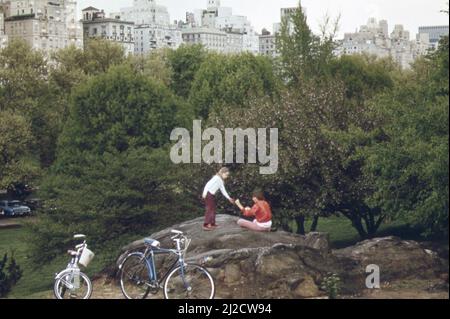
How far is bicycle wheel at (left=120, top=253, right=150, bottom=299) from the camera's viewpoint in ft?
61.6

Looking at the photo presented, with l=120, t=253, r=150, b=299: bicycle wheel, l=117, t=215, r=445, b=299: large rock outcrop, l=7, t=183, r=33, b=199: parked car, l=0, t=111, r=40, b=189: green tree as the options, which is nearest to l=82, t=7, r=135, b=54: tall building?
l=7, t=183, r=33, b=199: parked car

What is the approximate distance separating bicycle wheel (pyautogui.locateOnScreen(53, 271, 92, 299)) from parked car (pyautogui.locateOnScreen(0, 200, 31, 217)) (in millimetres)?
41837

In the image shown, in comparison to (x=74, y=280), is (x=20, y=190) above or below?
below

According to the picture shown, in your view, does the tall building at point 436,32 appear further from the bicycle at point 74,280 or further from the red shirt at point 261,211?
the bicycle at point 74,280

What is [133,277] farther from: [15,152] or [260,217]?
[15,152]

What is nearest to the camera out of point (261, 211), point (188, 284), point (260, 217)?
point (188, 284)

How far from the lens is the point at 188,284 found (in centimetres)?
1778

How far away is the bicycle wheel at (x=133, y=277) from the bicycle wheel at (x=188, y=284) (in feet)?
2.36

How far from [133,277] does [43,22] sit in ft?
444

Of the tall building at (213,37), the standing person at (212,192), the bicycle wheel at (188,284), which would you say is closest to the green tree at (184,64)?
the standing person at (212,192)

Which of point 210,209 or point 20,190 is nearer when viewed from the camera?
point 210,209

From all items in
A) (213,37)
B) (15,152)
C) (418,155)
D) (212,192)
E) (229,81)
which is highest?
(213,37)

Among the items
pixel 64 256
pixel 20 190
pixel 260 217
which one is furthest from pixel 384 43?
pixel 260 217

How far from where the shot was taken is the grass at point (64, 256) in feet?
99.2
